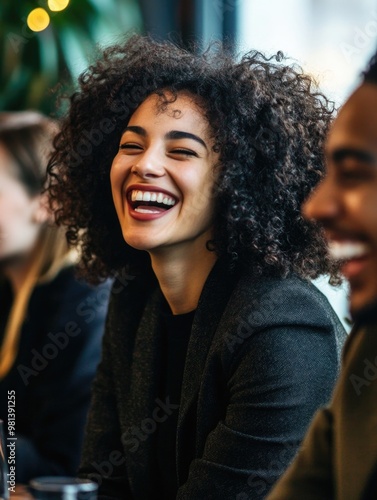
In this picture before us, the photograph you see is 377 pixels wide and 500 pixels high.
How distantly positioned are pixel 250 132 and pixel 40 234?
1.02 meters

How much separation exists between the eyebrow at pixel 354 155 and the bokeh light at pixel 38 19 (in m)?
2.67

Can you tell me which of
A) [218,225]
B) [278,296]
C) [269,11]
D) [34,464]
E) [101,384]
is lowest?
[34,464]

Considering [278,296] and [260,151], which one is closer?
[278,296]

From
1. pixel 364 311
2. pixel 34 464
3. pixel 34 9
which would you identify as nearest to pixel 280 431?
pixel 364 311

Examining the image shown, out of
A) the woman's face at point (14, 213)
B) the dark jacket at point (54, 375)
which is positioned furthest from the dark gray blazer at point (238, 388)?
the woman's face at point (14, 213)

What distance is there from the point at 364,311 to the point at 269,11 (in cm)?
234

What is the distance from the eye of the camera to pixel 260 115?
178cm

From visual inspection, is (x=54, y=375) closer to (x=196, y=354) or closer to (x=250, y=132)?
(x=196, y=354)

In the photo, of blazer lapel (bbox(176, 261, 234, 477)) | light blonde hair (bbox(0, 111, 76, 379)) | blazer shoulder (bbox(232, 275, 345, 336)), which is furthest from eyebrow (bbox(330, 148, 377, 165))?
light blonde hair (bbox(0, 111, 76, 379))

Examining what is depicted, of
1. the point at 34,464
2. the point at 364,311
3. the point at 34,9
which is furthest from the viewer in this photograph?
the point at 34,9

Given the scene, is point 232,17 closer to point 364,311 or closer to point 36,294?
point 36,294

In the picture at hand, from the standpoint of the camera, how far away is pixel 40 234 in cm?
262

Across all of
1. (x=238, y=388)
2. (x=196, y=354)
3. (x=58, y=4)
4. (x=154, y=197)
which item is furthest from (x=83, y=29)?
(x=238, y=388)

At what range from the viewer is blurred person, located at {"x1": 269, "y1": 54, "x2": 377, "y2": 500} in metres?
0.92
